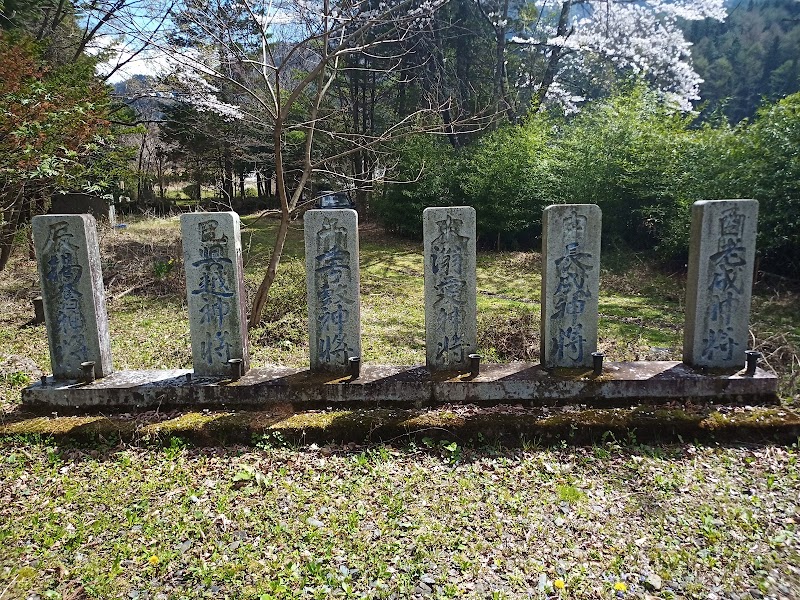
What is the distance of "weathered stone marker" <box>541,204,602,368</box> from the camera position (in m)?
4.73

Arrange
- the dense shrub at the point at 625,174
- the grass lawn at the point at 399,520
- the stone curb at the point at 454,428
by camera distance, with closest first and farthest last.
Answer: the grass lawn at the point at 399,520
the stone curb at the point at 454,428
the dense shrub at the point at 625,174

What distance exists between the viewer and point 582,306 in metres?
4.86

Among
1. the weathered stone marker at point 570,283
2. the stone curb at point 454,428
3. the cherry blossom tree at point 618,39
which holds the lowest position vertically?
the stone curb at point 454,428

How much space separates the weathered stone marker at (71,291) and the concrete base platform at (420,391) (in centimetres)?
27

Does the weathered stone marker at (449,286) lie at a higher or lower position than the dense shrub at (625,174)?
lower

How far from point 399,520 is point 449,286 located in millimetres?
2197

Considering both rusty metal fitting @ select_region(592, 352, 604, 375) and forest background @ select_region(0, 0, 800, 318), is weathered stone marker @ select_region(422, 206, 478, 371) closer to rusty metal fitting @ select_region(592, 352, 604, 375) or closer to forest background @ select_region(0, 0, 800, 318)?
rusty metal fitting @ select_region(592, 352, 604, 375)

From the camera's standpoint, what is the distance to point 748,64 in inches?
1067

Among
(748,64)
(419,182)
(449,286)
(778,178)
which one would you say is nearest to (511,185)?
(419,182)

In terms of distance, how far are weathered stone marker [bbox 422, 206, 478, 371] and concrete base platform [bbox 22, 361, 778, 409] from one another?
0.31m

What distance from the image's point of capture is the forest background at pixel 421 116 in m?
6.87

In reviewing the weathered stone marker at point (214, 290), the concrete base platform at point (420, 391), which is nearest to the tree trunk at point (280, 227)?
the weathered stone marker at point (214, 290)

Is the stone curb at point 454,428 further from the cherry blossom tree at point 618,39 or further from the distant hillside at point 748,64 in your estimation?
the distant hillside at point 748,64

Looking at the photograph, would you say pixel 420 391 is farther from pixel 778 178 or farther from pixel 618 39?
Result: pixel 618 39
